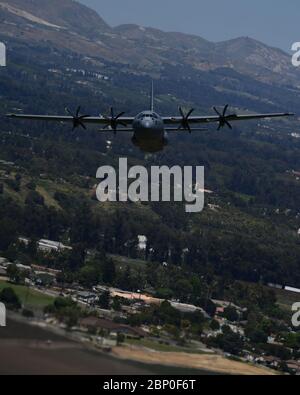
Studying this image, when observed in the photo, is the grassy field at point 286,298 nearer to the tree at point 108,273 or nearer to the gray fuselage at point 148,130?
the tree at point 108,273

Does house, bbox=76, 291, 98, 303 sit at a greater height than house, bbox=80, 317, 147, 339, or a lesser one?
lesser

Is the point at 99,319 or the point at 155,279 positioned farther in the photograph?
the point at 155,279

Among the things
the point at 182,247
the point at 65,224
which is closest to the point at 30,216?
the point at 65,224

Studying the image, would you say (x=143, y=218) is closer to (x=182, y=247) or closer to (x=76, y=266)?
(x=182, y=247)

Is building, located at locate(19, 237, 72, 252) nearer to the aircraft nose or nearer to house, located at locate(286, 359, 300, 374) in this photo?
house, located at locate(286, 359, 300, 374)

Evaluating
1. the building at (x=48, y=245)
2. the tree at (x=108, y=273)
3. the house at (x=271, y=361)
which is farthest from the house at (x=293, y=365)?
the building at (x=48, y=245)

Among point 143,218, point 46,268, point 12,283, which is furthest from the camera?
point 143,218

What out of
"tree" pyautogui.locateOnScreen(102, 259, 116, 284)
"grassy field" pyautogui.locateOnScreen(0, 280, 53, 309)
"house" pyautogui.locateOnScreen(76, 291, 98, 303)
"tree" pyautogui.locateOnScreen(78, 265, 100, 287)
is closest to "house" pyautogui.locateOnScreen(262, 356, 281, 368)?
"house" pyautogui.locateOnScreen(76, 291, 98, 303)

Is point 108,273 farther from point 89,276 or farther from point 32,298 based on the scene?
point 32,298
